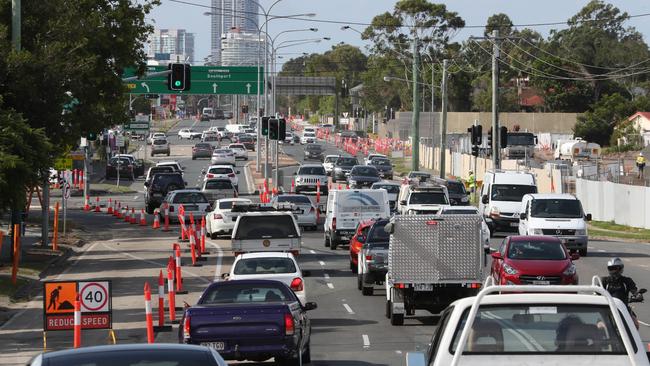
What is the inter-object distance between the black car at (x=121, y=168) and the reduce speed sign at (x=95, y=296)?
223 feet

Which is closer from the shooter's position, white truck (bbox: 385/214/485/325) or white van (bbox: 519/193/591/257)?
white truck (bbox: 385/214/485/325)

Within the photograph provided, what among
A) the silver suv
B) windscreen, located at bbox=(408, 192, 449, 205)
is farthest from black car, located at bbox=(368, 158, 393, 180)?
windscreen, located at bbox=(408, 192, 449, 205)

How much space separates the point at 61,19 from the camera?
36.5m

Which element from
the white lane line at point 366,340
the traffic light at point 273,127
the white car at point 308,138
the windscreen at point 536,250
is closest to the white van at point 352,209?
the windscreen at point 536,250

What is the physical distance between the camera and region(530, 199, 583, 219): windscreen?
40.7 meters

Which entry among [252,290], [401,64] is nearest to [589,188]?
[252,290]

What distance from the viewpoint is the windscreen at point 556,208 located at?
40719 mm

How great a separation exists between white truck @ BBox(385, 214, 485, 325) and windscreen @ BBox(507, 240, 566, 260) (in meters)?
3.58

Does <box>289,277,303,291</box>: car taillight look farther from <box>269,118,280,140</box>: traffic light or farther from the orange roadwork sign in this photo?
<box>269,118,280,140</box>: traffic light

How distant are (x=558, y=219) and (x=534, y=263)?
13.8m

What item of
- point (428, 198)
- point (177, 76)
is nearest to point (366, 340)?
point (177, 76)

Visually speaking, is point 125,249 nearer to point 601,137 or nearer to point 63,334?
point 63,334

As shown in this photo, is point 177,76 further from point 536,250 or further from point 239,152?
point 239,152

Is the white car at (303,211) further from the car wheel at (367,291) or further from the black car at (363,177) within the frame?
the car wheel at (367,291)
